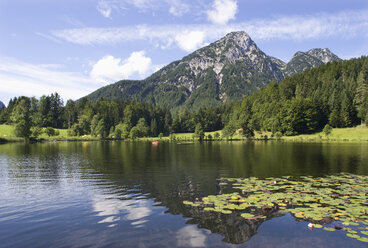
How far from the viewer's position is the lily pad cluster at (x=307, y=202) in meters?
14.2

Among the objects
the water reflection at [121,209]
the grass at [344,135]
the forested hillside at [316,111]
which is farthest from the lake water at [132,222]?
the forested hillside at [316,111]

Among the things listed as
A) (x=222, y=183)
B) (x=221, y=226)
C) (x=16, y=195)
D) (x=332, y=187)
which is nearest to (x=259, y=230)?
(x=221, y=226)

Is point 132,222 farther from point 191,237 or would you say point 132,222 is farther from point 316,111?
point 316,111

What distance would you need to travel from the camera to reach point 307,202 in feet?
58.6

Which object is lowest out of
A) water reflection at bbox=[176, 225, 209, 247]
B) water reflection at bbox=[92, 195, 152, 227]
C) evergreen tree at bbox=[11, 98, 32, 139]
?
water reflection at bbox=[176, 225, 209, 247]

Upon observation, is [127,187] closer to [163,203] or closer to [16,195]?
[163,203]

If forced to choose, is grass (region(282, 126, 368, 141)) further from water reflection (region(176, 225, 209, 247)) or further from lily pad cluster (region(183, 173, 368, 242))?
Answer: water reflection (region(176, 225, 209, 247))

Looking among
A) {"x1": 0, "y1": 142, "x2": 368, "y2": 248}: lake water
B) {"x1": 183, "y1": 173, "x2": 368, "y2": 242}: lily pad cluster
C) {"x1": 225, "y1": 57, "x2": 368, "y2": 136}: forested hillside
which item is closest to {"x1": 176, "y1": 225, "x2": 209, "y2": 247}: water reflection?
{"x1": 0, "y1": 142, "x2": 368, "y2": 248}: lake water

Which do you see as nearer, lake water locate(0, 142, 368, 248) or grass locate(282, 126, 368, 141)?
lake water locate(0, 142, 368, 248)

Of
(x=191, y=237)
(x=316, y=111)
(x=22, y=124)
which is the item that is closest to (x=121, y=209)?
(x=191, y=237)

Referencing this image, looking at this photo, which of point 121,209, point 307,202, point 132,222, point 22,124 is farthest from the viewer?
point 22,124

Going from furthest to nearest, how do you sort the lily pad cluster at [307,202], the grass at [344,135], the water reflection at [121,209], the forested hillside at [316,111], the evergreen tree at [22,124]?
the forested hillside at [316,111] → the evergreen tree at [22,124] → the grass at [344,135] → the water reflection at [121,209] → the lily pad cluster at [307,202]

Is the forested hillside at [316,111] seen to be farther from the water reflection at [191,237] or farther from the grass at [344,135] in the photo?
the water reflection at [191,237]

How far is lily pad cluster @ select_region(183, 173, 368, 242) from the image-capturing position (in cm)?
1423
